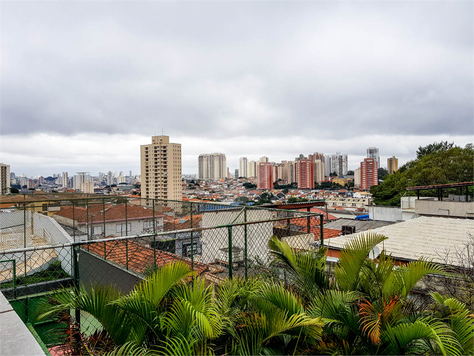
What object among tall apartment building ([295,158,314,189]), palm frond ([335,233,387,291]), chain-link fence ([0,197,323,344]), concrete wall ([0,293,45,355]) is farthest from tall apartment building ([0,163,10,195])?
tall apartment building ([295,158,314,189])

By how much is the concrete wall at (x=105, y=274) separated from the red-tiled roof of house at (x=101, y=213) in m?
1.30

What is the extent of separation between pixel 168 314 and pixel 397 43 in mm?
5903

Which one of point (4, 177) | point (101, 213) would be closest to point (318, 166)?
point (4, 177)

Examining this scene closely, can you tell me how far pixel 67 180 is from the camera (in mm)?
82062

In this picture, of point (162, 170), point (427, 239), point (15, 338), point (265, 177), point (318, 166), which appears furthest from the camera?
point (318, 166)

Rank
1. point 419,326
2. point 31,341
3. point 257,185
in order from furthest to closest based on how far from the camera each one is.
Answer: point 257,185 → point 419,326 → point 31,341

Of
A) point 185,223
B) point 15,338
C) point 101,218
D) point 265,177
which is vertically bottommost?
point 185,223

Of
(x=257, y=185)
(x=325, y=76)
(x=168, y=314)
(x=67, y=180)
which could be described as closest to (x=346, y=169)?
(x=257, y=185)

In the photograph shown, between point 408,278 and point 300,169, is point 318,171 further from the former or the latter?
point 408,278

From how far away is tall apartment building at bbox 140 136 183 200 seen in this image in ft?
207

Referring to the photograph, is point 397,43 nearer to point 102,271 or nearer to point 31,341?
point 31,341

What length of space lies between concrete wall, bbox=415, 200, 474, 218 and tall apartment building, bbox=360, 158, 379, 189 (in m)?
86.3

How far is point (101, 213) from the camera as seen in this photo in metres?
8.72

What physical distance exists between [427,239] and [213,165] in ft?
421
